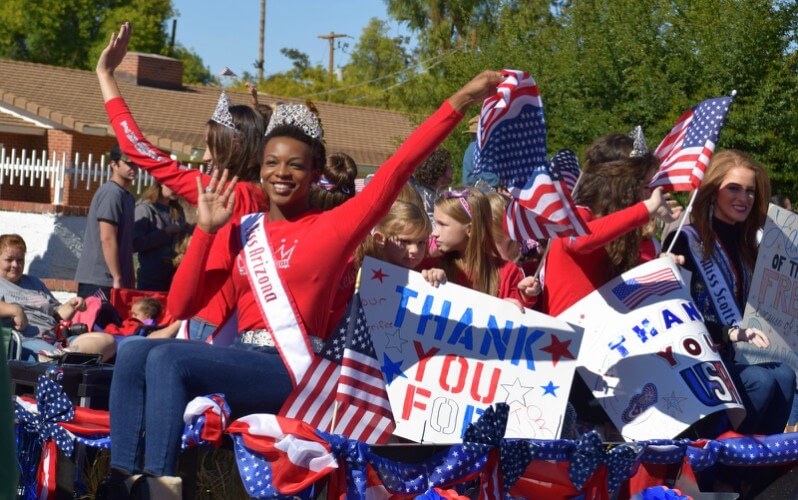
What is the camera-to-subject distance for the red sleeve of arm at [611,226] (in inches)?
188

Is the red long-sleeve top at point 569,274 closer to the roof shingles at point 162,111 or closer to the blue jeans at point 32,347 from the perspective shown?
the blue jeans at point 32,347

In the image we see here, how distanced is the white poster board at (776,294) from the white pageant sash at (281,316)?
7.42 ft

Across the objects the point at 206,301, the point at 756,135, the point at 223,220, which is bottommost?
the point at 206,301

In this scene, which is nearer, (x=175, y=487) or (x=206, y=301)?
(x=175, y=487)

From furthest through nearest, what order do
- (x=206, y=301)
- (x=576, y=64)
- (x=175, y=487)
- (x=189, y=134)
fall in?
(x=189, y=134), (x=576, y=64), (x=206, y=301), (x=175, y=487)

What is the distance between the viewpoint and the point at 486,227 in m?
5.31

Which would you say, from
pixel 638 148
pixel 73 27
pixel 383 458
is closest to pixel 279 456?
pixel 383 458

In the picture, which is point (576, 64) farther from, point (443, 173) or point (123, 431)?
point (123, 431)

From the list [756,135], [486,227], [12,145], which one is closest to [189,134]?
[12,145]

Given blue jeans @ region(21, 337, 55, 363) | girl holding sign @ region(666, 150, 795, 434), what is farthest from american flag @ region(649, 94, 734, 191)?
blue jeans @ region(21, 337, 55, 363)

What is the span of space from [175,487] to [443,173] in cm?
→ 398

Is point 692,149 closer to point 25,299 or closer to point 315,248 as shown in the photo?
point 315,248

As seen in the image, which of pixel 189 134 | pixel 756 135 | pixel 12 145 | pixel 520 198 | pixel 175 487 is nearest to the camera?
pixel 175 487

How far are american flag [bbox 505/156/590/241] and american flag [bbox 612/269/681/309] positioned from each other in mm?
406
